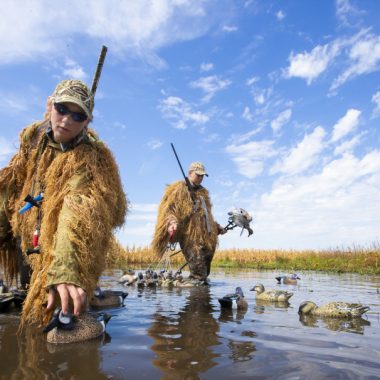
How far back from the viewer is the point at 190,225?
30.1 ft

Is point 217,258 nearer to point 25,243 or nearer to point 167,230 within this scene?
point 167,230

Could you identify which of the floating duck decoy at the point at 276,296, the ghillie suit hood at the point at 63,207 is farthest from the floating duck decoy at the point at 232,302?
the ghillie suit hood at the point at 63,207

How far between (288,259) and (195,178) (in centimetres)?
1516

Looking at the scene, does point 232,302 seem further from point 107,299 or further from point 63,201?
point 63,201

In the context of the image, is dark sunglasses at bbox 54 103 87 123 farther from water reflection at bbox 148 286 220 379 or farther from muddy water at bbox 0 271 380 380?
water reflection at bbox 148 286 220 379

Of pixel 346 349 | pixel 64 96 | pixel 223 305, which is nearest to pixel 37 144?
pixel 64 96

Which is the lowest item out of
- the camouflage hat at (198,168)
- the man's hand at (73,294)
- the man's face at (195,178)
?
the man's hand at (73,294)

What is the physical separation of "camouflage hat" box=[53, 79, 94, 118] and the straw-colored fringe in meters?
5.88

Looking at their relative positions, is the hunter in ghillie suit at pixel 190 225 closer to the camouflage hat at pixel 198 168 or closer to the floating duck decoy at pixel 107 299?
the camouflage hat at pixel 198 168

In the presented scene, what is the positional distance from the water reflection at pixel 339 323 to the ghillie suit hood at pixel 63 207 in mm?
2366

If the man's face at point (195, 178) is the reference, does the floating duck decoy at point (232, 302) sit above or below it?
below

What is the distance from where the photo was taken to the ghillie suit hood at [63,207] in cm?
282

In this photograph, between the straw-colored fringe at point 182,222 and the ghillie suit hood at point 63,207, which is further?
the straw-colored fringe at point 182,222

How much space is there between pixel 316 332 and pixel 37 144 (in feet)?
10.9
